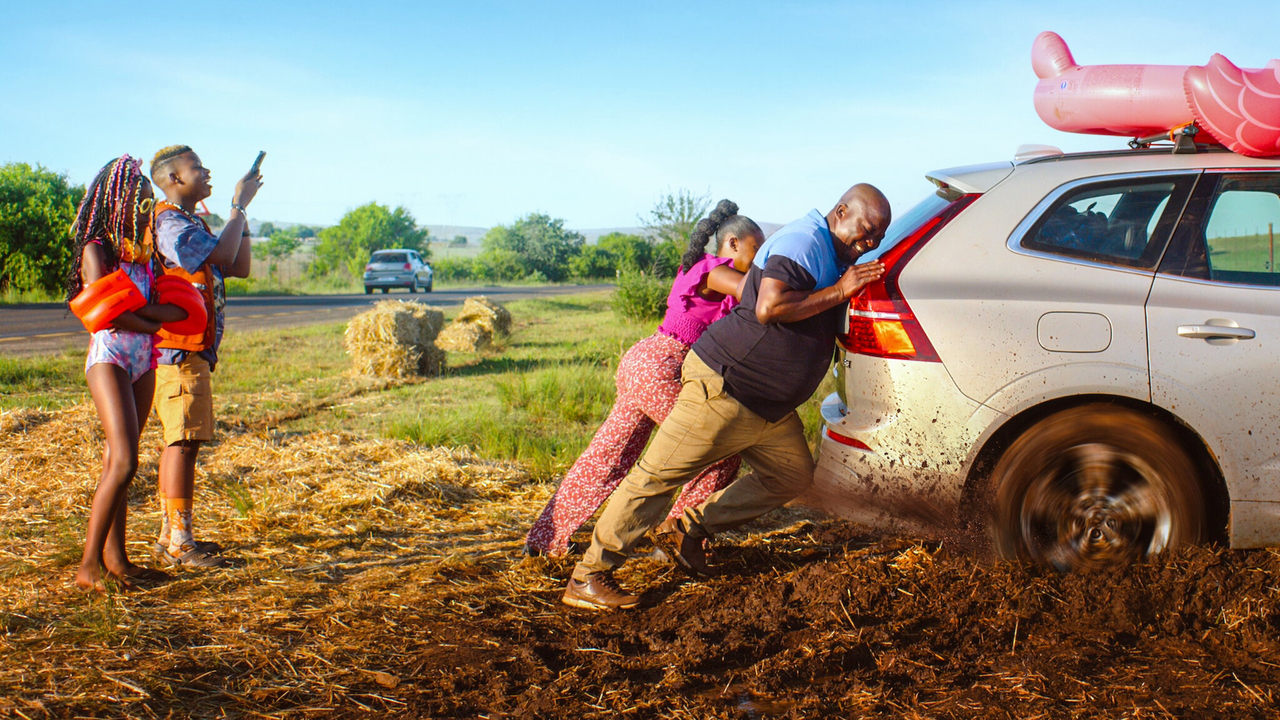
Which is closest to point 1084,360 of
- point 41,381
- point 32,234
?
point 41,381

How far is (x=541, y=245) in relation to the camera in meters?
63.4

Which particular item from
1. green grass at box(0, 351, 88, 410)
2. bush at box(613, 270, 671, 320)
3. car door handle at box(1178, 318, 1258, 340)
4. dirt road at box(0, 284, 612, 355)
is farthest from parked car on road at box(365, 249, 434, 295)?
car door handle at box(1178, 318, 1258, 340)

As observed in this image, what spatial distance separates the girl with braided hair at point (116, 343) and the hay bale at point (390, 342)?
21.0 ft

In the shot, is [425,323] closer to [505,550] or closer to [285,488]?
[285,488]

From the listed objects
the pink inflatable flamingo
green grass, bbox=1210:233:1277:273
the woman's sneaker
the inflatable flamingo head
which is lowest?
the woman's sneaker

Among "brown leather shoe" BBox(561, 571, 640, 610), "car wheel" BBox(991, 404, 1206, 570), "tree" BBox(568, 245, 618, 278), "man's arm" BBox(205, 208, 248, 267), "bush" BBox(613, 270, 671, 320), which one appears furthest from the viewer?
"tree" BBox(568, 245, 618, 278)

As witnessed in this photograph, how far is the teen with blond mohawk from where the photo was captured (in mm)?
4246

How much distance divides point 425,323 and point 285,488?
5.62m

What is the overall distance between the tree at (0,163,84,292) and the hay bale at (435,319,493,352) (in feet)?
41.7

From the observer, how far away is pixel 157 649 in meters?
3.32

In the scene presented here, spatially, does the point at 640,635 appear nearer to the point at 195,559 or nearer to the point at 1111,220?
the point at 195,559

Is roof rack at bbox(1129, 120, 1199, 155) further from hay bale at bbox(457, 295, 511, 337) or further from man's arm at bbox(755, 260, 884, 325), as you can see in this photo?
hay bale at bbox(457, 295, 511, 337)

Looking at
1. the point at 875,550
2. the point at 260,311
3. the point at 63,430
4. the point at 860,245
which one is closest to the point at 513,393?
the point at 63,430

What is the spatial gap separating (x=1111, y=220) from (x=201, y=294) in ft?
13.0
